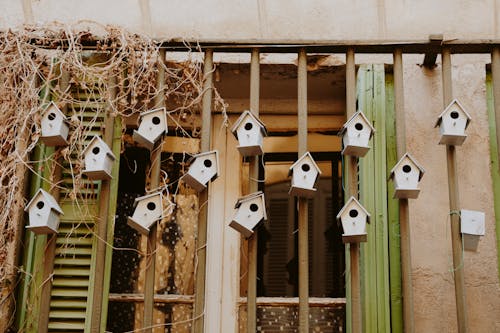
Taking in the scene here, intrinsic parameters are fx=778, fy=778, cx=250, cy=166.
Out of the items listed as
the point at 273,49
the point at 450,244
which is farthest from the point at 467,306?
the point at 273,49

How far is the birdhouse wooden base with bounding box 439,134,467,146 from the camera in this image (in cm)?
322

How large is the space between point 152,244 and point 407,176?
109cm

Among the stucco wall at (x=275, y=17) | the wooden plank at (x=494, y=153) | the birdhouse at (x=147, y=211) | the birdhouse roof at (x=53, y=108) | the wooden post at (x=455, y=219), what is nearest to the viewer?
the wooden post at (x=455, y=219)

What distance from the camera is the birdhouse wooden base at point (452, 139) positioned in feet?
10.6

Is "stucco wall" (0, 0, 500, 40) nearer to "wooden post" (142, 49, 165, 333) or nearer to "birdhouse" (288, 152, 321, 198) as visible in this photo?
"wooden post" (142, 49, 165, 333)

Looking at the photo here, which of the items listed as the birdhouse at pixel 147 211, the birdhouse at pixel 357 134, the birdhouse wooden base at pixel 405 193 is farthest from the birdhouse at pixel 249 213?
the birdhouse wooden base at pixel 405 193

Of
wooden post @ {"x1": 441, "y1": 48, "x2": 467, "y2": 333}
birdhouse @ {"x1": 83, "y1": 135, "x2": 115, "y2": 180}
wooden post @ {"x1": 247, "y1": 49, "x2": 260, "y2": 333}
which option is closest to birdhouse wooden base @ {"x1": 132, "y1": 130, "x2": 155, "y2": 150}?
birdhouse @ {"x1": 83, "y1": 135, "x2": 115, "y2": 180}

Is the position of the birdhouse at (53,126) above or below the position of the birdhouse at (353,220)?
above

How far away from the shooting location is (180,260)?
3707mm

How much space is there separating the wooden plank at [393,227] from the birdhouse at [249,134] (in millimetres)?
636

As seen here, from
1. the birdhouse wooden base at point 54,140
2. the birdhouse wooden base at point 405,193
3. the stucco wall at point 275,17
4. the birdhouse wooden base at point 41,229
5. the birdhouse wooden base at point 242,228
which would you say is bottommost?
the birdhouse wooden base at point 41,229

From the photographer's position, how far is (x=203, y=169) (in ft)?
10.6

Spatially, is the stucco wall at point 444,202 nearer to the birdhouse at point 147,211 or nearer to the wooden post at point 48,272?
the birdhouse at point 147,211

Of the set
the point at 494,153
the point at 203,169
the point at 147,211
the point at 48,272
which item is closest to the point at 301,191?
the point at 203,169
